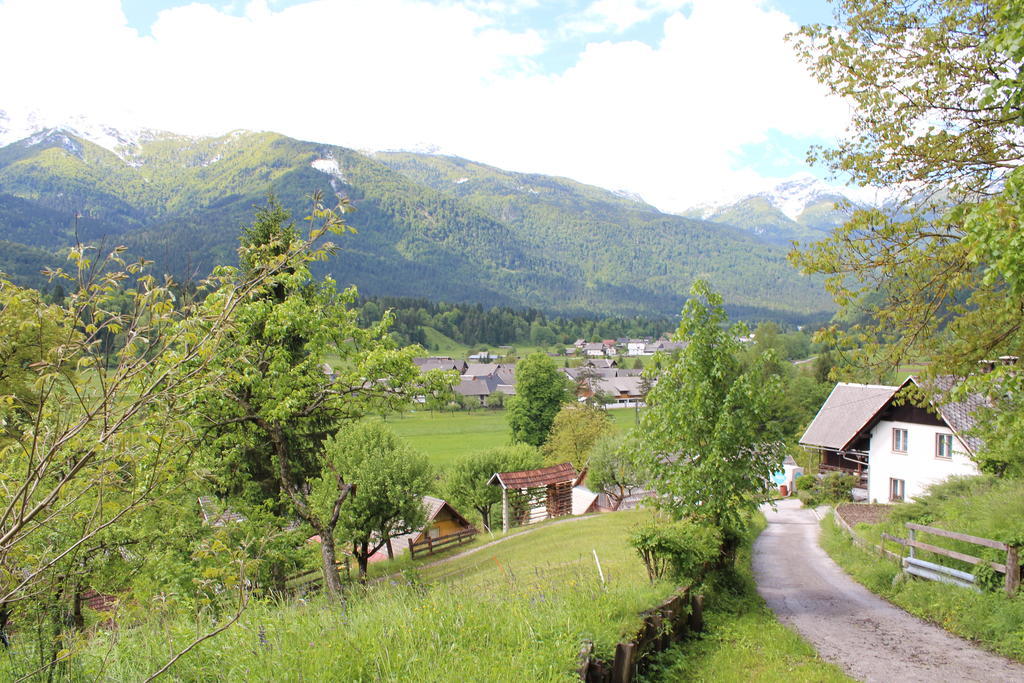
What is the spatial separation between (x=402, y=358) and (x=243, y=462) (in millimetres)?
5139

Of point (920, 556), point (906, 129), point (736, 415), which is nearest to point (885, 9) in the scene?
point (906, 129)

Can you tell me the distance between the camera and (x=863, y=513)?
24.3 m

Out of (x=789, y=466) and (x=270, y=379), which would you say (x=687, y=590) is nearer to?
(x=270, y=379)

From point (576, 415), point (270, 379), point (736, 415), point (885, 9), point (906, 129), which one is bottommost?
point (576, 415)

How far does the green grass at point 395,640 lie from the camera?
490 cm

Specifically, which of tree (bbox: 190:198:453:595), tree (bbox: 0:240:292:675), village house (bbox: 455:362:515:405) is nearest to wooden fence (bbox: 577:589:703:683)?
tree (bbox: 0:240:292:675)

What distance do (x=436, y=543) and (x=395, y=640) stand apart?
91.4 feet

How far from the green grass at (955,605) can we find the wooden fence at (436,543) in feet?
67.1

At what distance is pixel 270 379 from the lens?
12055 mm

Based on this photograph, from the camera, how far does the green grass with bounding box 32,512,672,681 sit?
16.1ft

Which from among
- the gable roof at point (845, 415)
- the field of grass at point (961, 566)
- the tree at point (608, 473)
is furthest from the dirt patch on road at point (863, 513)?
the tree at point (608, 473)

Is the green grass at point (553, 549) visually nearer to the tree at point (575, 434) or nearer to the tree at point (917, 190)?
the tree at point (917, 190)

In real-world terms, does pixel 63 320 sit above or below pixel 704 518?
above

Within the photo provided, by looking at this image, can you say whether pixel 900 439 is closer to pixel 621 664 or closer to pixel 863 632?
pixel 863 632
